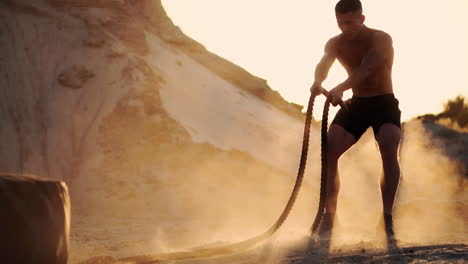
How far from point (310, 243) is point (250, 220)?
11.9 ft

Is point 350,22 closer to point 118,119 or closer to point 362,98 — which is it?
point 362,98

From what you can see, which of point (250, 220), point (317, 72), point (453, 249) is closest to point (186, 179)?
point (250, 220)

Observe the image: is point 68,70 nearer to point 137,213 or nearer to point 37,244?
point 137,213

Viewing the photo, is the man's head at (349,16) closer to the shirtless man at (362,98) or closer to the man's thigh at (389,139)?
the shirtless man at (362,98)

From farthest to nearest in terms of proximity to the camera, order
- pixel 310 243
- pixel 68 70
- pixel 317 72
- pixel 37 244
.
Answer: pixel 68 70 < pixel 317 72 < pixel 310 243 < pixel 37 244

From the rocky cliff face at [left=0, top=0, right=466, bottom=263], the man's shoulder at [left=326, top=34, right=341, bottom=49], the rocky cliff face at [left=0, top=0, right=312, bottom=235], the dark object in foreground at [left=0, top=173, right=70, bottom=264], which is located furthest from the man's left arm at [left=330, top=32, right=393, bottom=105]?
the rocky cliff face at [left=0, top=0, right=312, bottom=235]

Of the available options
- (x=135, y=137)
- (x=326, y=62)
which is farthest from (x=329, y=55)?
(x=135, y=137)

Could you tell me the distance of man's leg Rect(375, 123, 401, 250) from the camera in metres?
3.87

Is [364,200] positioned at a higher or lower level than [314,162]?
lower

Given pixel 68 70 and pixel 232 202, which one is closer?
pixel 232 202

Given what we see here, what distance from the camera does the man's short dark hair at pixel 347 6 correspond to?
13.0ft

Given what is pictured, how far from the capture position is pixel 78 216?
23.9ft

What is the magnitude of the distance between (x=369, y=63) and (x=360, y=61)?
223mm

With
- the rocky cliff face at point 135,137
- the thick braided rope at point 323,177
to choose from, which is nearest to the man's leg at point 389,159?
the thick braided rope at point 323,177
